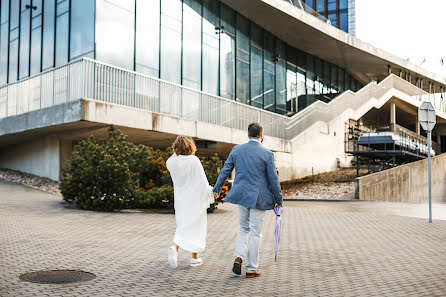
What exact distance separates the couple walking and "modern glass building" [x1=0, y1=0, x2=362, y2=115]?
1277 cm

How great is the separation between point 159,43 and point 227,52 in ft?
18.6

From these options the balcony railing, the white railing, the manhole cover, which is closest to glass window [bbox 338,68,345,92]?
the white railing

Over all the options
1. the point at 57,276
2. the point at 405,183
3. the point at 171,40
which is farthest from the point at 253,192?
the point at 405,183

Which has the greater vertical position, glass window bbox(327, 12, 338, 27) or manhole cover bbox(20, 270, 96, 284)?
glass window bbox(327, 12, 338, 27)

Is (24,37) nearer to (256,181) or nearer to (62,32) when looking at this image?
(62,32)

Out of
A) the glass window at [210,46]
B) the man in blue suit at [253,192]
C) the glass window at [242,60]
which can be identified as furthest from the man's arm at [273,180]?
the glass window at [242,60]

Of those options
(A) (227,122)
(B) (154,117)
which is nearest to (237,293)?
(B) (154,117)

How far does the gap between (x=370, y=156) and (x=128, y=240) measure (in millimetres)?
20155

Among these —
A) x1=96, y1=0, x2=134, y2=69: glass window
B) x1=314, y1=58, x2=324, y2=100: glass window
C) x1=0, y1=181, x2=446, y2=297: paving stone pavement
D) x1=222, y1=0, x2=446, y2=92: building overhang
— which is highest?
x1=222, y1=0, x2=446, y2=92: building overhang

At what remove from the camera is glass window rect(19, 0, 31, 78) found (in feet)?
72.6

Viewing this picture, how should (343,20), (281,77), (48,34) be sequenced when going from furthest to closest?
(343,20) < (281,77) < (48,34)

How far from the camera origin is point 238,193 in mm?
5973

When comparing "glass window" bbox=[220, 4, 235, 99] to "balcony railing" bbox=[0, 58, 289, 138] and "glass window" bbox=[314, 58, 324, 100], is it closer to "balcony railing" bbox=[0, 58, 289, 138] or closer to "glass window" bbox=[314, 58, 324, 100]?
"balcony railing" bbox=[0, 58, 289, 138]

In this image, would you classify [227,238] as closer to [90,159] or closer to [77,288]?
[77,288]
